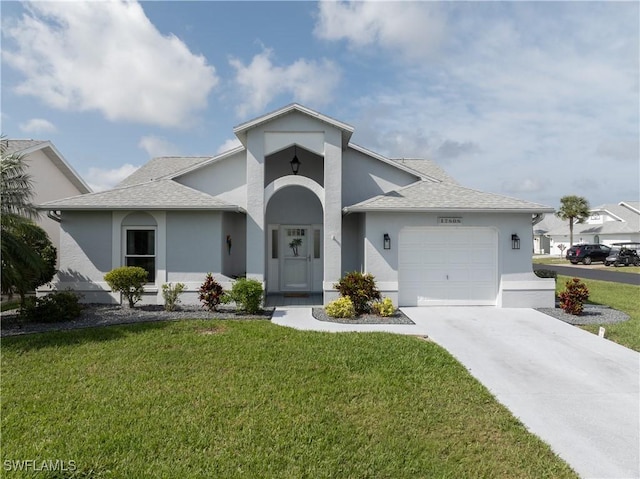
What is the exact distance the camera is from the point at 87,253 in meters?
11.9

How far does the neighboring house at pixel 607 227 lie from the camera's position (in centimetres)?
4531

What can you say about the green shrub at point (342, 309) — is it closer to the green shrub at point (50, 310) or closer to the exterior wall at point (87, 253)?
the green shrub at point (50, 310)

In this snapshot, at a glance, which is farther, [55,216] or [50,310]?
[55,216]

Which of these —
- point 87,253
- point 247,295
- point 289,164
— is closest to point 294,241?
point 289,164

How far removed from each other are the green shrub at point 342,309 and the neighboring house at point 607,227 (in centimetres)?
5095

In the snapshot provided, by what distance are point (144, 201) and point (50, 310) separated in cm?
411

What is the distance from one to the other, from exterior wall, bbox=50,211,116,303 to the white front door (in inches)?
245

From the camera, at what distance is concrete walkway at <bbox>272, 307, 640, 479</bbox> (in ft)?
14.5

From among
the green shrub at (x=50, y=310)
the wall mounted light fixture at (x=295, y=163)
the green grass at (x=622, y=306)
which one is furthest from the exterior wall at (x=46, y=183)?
the green grass at (x=622, y=306)

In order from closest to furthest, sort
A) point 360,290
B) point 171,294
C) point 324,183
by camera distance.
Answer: point 360,290 → point 171,294 → point 324,183

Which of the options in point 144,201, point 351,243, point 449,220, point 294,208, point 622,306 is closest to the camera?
point 144,201

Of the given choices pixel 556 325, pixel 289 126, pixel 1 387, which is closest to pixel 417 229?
pixel 556 325

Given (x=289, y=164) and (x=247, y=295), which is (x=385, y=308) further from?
(x=289, y=164)

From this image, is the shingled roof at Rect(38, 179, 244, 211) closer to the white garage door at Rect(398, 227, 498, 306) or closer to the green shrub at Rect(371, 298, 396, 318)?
the green shrub at Rect(371, 298, 396, 318)
